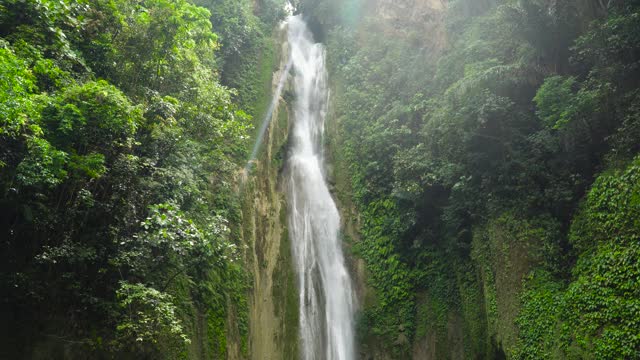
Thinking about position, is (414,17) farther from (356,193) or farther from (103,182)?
(103,182)

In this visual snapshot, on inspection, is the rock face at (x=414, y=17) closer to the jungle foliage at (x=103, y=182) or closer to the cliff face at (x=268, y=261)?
the cliff face at (x=268, y=261)

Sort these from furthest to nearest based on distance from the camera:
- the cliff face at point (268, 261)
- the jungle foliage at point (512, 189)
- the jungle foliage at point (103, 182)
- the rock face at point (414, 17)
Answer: the rock face at point (414, 17) < the cliff face at point (268, 261) < the jungle foliage at point (512, 189) < the jungle foliage at point (103, 182)

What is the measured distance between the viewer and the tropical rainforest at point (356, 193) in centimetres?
700

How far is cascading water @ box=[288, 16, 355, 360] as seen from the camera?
1319 cm

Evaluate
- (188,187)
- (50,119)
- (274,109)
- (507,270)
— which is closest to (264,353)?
(188,187)

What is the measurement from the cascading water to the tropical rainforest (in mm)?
479

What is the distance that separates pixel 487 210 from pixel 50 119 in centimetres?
1026

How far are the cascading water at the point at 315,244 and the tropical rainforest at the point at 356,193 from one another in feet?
1.57

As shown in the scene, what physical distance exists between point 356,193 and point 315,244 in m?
2.61

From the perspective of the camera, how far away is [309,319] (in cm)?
1336

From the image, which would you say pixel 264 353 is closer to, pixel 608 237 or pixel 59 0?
pixel 608 237

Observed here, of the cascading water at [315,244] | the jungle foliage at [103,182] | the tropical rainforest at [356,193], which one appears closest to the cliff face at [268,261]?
the tropical rainforest at [356,193]

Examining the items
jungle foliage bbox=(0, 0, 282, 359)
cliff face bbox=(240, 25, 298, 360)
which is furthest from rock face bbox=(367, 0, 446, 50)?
jungle foliage bbox=(0, 0, 282, 359)

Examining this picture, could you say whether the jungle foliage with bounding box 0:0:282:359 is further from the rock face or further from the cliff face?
the rock face
